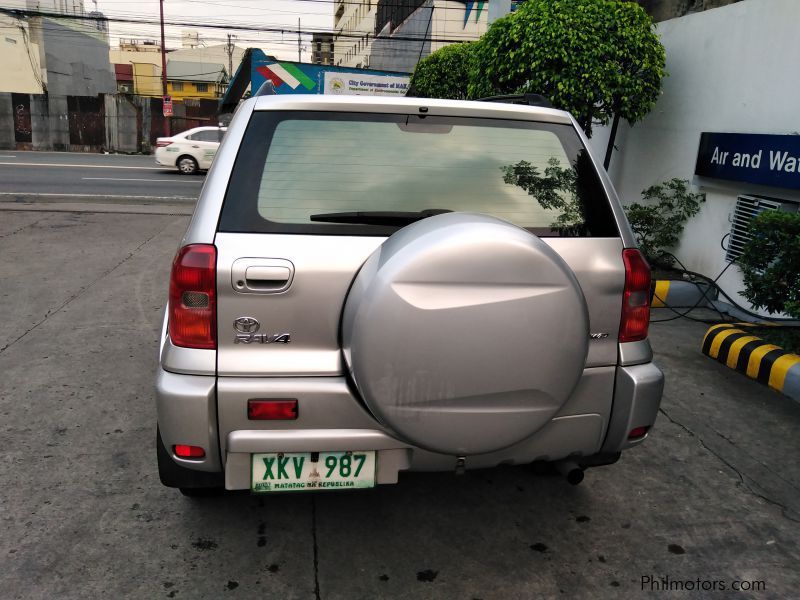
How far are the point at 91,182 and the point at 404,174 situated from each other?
17.3m

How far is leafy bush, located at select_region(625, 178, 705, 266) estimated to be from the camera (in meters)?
7.23

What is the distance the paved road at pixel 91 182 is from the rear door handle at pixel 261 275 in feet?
38.9

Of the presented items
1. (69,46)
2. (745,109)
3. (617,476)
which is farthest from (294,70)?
(69,46)

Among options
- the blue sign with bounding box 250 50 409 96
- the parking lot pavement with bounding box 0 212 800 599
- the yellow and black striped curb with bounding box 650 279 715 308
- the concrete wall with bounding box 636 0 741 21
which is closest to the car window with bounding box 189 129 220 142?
the blue sign with bounding box 250 50 409 96

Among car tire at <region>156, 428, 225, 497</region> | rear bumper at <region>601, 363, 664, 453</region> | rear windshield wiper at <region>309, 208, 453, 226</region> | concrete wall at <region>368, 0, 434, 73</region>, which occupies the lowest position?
car tire at <region>156, 428, 225, 497</region>

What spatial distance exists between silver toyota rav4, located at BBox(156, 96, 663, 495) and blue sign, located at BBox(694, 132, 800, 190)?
13.2ft

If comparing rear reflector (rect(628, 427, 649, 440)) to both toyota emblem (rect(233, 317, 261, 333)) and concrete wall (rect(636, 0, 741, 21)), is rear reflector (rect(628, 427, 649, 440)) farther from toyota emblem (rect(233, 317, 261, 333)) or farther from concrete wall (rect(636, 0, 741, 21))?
concrete wall (rect(636, 0, 741, 21))

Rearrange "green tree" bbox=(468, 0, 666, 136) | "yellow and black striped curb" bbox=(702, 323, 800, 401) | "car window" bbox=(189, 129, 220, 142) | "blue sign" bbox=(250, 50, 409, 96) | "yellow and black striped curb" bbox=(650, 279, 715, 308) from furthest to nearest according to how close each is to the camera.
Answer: "car window" bbox=(189, 129, 220, 142)
"blue sign" bbox=(250, 50, 409, 96)
"green tree" bbox=(468, 0, 666, 136)
"yellow and black striped curb" bbox=(650, 279, 715, 308)
"yellow and black striped curb" bbox=(702, 323, 800, 401)

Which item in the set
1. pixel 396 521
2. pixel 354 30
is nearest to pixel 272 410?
pixel 396 521

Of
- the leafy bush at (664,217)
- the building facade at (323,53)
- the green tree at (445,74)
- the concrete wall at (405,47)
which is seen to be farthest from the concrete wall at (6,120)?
the building facade at (323,53)

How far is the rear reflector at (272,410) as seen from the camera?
2.15 metres

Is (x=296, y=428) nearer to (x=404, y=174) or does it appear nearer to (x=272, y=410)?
(x=272, y=410)

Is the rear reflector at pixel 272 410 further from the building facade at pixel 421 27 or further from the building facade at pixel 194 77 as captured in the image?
the building facade at pixel 194 77

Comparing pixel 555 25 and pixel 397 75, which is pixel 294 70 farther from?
pixel 555 25
